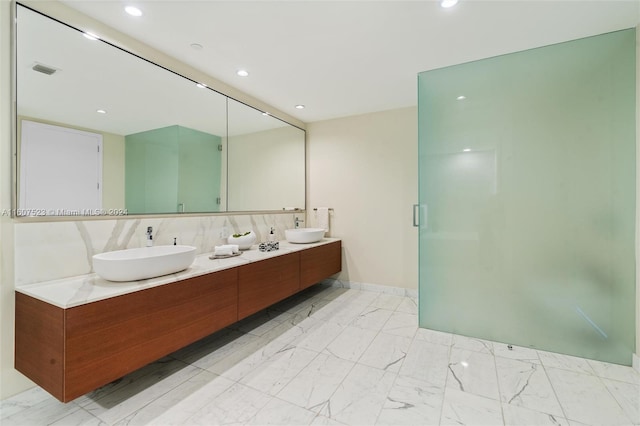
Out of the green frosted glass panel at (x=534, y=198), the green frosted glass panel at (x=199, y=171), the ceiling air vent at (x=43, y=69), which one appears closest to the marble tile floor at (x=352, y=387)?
the green frosted glass panel at (x=534, y=198)

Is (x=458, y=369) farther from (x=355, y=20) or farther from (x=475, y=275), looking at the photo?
(x=355, y=20)

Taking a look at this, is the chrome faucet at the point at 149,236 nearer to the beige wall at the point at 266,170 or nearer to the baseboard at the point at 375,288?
the beige wall at the point at 266,170

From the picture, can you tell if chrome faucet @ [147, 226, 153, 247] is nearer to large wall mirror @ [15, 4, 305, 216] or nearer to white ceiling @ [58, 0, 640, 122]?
large wall mirror @ [15, 4, 305, 216]

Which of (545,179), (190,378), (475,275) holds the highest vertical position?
(545,179)

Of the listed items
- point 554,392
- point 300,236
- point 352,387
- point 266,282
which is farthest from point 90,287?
point 554,392

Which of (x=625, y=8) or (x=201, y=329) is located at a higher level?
(x=625, y=8)

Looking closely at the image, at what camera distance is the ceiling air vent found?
1682mm

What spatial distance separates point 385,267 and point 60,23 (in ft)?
12.1

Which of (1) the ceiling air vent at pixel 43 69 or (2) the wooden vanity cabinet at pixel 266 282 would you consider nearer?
(1) the ceiling air vent at pixel 43 69

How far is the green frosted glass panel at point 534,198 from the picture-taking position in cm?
206

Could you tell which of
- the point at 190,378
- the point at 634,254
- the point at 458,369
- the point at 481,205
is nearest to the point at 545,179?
the point at 481,205

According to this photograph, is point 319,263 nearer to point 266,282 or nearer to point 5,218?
point 266,282

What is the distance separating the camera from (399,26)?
198cm

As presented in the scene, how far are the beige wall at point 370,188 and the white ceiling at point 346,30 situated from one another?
99 centimetres
